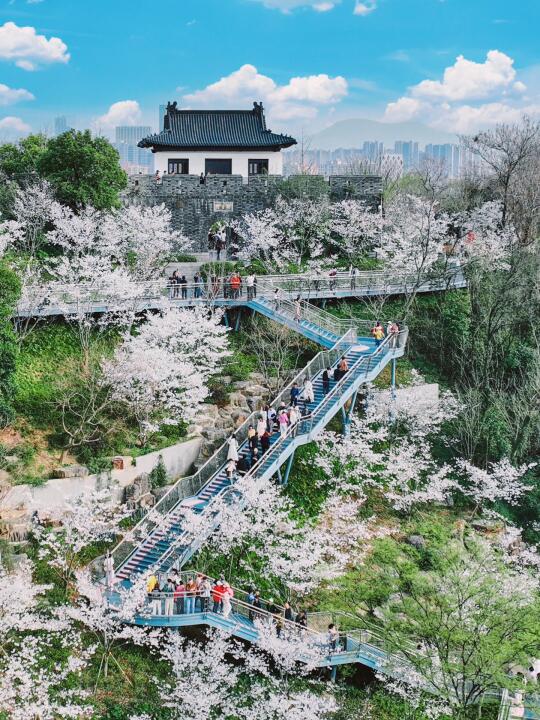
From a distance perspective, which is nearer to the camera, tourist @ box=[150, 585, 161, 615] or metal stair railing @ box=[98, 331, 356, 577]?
tourist @ box=[150, 585, 161, 615]

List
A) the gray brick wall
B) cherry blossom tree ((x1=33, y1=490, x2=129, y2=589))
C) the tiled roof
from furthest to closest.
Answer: the tiled roof < the gray brick wall < cherry blossom tree ((x1=33, y1=490, x2=129, y2=589))

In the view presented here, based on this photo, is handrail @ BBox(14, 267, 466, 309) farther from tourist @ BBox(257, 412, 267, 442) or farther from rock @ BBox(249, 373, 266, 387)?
tourist @ BBox(257, 412, 267, 442)

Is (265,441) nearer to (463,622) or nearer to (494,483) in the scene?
(494,483)

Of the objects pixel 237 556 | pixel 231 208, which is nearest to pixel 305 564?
pixel 237 556

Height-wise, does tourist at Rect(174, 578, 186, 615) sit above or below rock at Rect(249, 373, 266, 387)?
below

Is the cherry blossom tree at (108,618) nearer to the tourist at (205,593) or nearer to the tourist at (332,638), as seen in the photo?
the tourist at (205,593)

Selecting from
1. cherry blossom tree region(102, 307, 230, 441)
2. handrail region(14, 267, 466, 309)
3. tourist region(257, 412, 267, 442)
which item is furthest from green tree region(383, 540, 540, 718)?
handrail region(14, 267, 466, 309)
